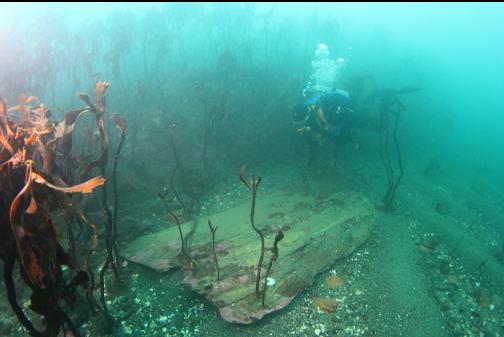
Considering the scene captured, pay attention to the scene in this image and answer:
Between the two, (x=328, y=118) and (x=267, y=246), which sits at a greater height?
(x=328, y=118)

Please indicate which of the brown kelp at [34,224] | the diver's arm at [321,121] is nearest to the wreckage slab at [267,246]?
the diver's arm at [321,121]

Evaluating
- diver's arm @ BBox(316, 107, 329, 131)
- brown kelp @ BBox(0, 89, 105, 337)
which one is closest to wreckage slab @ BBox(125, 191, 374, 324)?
diver's arm @ BBox(316, 107, 329, 131)

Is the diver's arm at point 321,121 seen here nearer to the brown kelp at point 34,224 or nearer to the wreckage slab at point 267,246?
the wreckage slab at point 267,246

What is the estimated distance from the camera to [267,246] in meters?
4.46

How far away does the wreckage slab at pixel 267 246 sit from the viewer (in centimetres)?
362

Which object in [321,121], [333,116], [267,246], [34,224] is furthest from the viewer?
[333,116]

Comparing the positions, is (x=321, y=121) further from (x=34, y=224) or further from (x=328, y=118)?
(x=34, y=224)

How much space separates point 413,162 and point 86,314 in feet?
37.8

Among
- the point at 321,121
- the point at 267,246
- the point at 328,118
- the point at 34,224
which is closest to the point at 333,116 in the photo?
the point at 328,118

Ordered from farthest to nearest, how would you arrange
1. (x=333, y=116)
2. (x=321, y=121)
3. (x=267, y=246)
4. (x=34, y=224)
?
(x=333, y=116) → (x=321, y=121) → (x=267, y=246) → (x=34, y=224)

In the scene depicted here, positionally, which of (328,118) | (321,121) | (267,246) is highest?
(321,121)

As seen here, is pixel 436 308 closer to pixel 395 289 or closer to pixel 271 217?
pixel 395 289

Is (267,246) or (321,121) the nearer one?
(267,246)

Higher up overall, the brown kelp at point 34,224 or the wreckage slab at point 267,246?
the brown kelp at point 34,224
